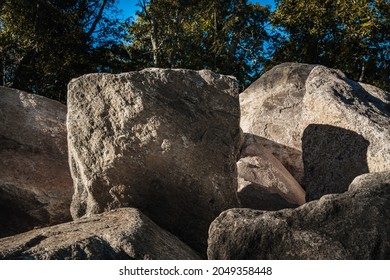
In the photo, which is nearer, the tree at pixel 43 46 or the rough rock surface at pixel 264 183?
the rough rock surface at pixel 264 183

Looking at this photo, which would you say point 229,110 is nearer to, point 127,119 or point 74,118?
point 127,119

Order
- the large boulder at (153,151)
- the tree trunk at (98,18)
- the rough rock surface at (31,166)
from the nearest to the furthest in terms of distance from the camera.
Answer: the large boulder at (153,151) → the rough rock surface at (31,166) → the tree trunk at (98,18)

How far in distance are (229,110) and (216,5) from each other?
Result: 49.8 ft

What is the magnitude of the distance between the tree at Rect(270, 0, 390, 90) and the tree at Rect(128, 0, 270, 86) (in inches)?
55.0

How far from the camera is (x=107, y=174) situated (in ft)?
13.1

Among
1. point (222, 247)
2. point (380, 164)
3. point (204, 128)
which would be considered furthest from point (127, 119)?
point (380, 164)

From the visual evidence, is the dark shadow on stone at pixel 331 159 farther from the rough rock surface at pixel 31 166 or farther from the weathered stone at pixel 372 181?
the rough rock surface at pixel 31 166

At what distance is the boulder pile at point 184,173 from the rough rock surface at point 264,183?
0.05 ft

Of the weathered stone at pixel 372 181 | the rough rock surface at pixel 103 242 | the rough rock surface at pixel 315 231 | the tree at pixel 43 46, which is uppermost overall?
the tree at pixel 43 46

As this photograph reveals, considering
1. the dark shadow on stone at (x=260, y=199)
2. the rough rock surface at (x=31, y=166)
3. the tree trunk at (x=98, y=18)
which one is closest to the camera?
the rough rock surface at (x=31, y=166)

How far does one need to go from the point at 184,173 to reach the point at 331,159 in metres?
1.53

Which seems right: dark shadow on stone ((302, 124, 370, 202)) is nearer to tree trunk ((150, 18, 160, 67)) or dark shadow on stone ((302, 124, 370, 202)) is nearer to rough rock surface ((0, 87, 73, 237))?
rough rock surface ((0, 87, 73, 237))

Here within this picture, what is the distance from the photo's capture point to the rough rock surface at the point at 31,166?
4805mm

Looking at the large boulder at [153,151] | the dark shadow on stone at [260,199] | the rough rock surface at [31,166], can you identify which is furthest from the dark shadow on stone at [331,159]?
the rough rock surface at [31,166]
